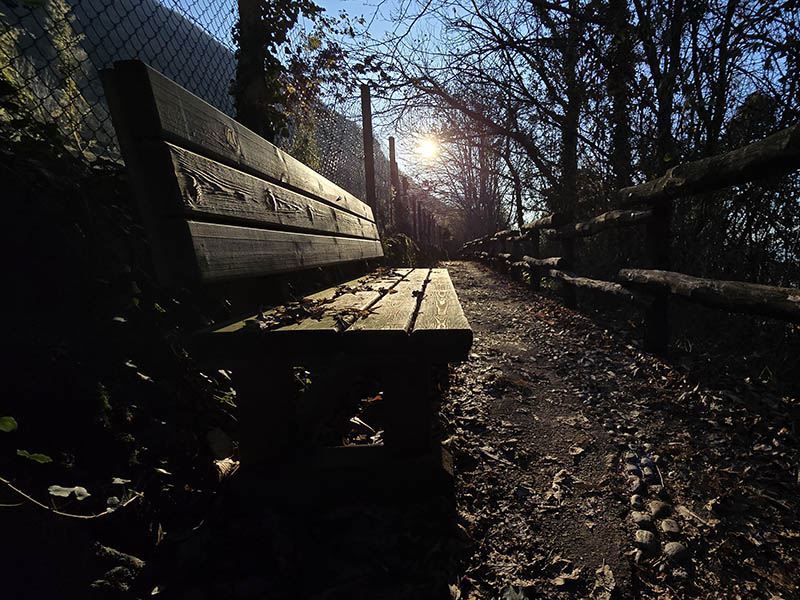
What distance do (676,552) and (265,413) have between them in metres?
1.43

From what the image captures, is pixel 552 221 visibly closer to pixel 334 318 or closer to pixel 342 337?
pixel 334 318

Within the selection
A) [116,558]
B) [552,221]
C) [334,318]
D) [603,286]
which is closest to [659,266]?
[603,286]

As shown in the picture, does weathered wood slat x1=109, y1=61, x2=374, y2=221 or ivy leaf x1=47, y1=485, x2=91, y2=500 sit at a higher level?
weathered wood slat x1=109, y1=61, x2=374, y2=221

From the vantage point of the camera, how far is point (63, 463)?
→ 1.06 meters

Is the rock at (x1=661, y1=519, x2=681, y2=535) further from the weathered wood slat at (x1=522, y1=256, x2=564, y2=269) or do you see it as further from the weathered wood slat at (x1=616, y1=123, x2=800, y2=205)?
the weathered wood slat at (x1=522, y1=256, x2=564, y2=269)

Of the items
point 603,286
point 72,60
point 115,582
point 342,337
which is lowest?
point 115,582

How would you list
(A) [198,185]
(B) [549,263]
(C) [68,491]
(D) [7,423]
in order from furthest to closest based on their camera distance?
(B) [549,263] < (A) [198,185] < (C) [68,491] < (D) [7,423]

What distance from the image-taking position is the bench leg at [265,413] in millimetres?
1242

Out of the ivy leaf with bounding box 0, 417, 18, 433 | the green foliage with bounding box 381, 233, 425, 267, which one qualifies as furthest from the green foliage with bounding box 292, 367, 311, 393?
the green foliage with bounding box 381, 233, 425, 267

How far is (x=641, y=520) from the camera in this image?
129cm

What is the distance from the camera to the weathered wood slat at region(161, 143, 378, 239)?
1.03 metres

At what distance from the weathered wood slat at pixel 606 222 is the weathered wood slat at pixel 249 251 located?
2.50m

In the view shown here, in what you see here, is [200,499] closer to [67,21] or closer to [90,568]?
[90,568]

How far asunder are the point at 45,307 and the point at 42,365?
21 cm
